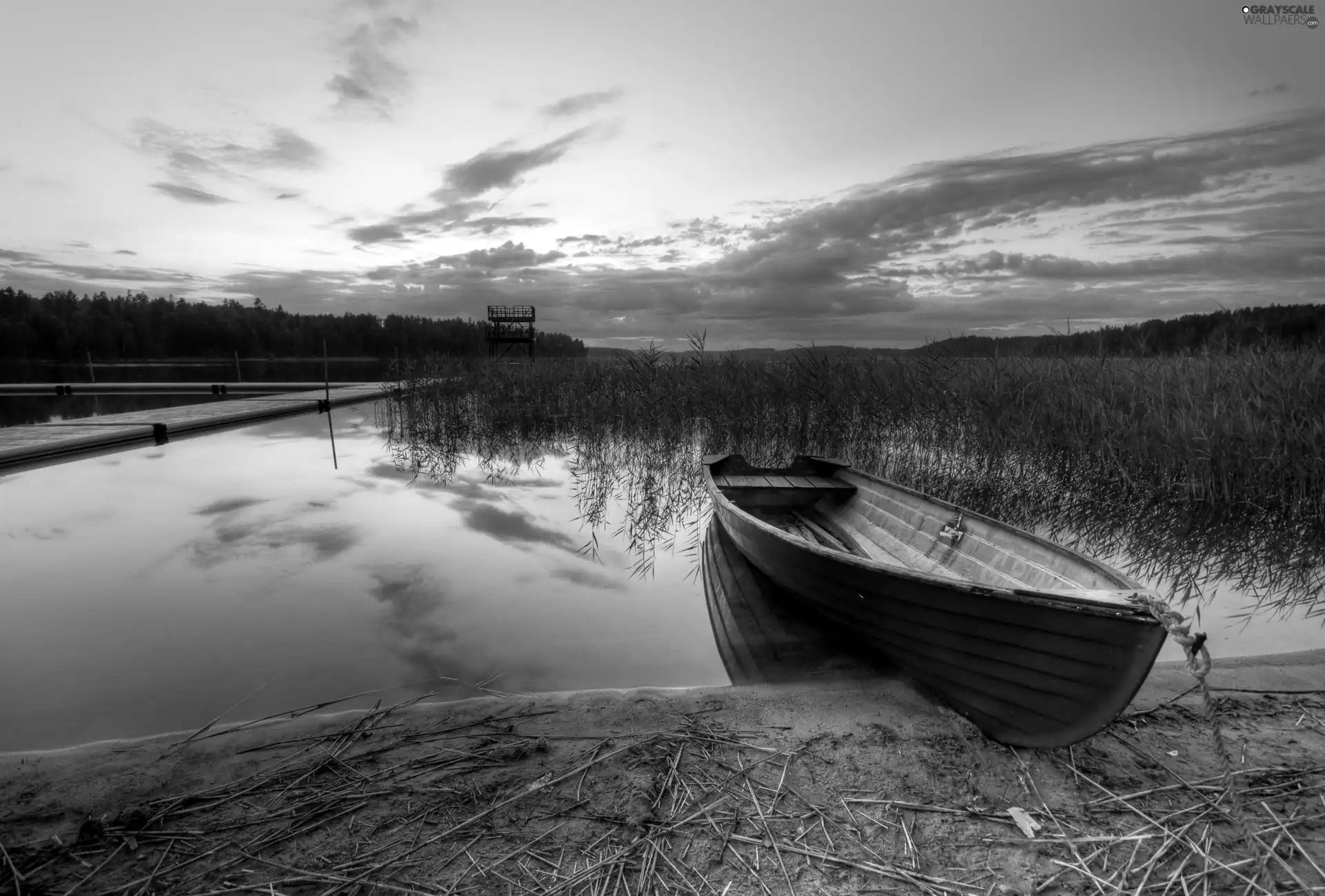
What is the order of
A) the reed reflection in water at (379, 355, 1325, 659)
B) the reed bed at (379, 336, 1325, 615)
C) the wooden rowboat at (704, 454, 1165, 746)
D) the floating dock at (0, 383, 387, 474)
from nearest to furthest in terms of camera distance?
the wooden rowboat at (704, 454, 1165, 746)
the reed reflection in water at (379, 355, 1325, 659)
the reed bed at (379, 336, 1325, 615)
the floating dock at (0, 383, 387, 474)

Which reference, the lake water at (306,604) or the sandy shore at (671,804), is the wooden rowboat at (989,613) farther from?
the lake water at (306,604)

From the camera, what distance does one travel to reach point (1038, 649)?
2.72m

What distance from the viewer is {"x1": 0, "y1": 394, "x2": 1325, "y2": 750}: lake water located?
4.02 metres

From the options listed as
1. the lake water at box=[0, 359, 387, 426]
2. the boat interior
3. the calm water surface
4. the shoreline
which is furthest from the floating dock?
the boat interior

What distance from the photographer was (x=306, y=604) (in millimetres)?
5375

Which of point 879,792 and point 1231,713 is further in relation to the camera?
point 1231,713

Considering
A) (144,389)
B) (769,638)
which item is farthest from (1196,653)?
(144,389)

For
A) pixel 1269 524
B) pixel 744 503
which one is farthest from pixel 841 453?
pixel 1269 524

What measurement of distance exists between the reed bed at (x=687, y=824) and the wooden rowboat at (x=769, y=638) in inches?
42.2

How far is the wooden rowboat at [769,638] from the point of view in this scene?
4188mm

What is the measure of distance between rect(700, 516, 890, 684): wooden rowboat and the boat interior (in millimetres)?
604

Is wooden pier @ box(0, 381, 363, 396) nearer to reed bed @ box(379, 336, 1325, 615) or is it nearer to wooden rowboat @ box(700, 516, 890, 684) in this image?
reed bed @ box(379, 336, 1325, 615)

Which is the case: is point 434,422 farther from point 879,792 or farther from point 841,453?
point 879,792

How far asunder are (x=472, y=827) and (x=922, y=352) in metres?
10.4
